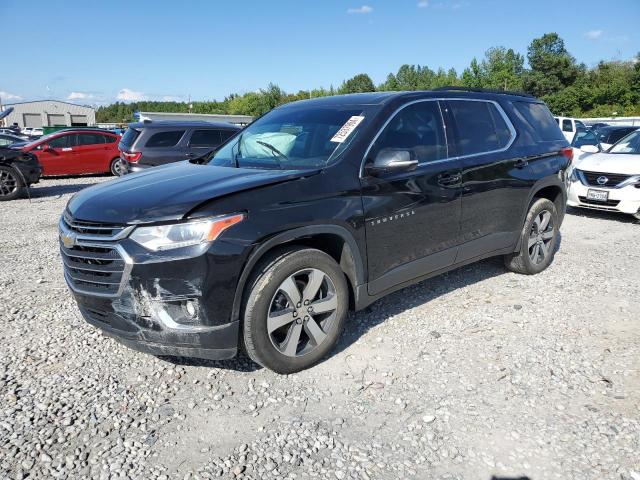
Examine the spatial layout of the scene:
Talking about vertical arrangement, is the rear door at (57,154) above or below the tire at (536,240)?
above

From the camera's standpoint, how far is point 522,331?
12.8 ft

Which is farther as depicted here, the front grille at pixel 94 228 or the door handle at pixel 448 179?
the door handle at pixel 448 179

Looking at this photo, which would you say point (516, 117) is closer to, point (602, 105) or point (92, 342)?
point (92, 342)

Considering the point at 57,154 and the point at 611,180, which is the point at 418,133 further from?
the point at 57,154

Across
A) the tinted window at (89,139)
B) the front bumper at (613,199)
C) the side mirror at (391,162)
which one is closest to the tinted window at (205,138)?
the tinted window at (89,139)

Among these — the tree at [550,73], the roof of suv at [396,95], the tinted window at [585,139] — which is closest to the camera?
the roof of suv at [396,95]

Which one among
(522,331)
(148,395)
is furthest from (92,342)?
(522,331)

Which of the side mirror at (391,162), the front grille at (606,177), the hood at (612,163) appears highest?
the side mirror at (391,162)

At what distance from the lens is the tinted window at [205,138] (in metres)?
11.1

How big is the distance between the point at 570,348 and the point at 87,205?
3.58m

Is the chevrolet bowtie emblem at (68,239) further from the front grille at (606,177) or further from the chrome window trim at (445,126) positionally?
the front grille at (606,177)

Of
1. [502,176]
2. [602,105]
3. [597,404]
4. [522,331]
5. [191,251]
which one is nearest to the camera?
[191,251]

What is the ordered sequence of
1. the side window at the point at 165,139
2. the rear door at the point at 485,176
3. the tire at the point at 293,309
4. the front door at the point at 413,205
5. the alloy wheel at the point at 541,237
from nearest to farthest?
1. the tire at the point at 293,309
2. the front door at the point at 413,205
3. the rear door at the point at 485,176
4. the alloy wheel at the point at 541,237
5. the side window at the point at 165,139

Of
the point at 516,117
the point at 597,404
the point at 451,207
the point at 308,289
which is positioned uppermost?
the point at 516,117
